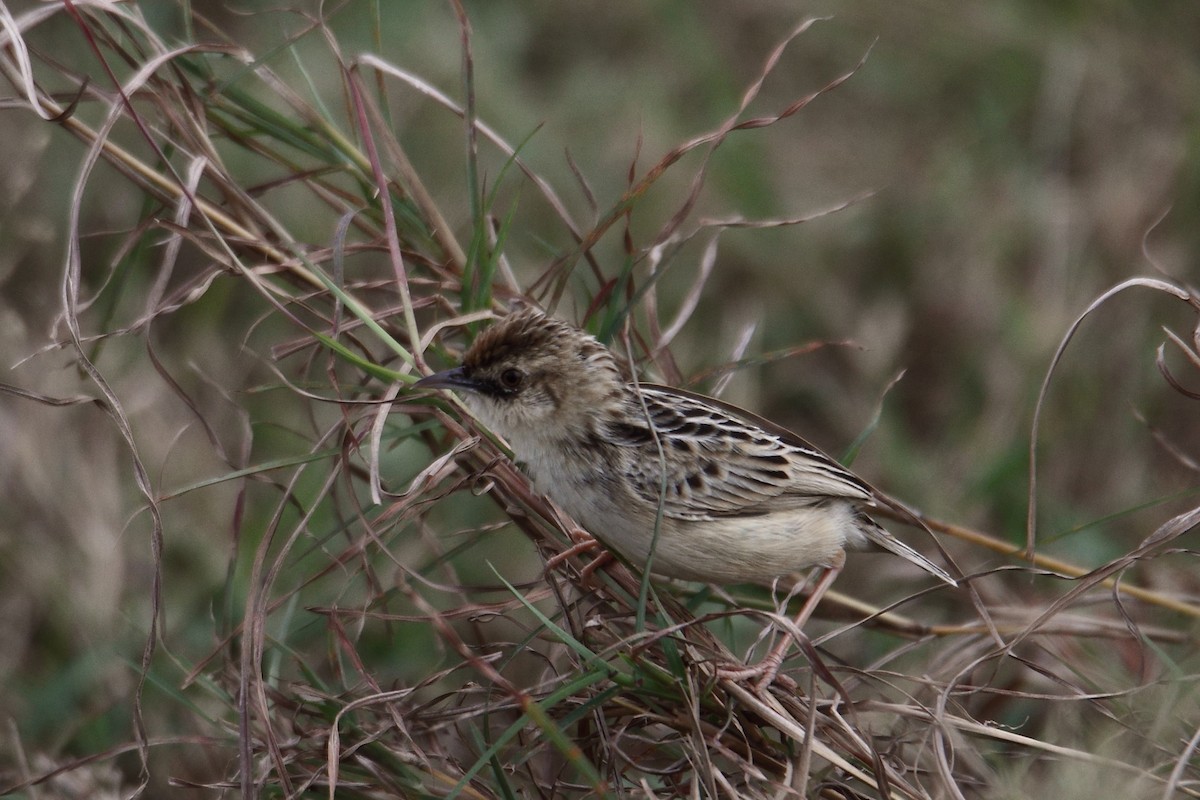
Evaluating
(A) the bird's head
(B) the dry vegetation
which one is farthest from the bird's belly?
(A) the bird's head

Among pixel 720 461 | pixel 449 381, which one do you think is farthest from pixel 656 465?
pixel 449 381

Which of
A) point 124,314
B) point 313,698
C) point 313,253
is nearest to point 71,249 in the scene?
point 313,253

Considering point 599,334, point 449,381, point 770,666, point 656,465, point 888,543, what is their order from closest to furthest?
point 770,666 < point 449,381 < point 656,465 < point 599,334 < point 888,543

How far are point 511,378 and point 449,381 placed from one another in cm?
23

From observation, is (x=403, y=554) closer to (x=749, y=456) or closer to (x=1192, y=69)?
(x=749, y=456)

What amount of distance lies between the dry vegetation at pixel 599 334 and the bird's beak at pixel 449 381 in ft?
0.28

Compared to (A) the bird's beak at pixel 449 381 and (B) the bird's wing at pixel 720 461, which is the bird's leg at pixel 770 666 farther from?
(A) the bird's beak at pixel 449 381

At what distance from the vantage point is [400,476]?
6.30m

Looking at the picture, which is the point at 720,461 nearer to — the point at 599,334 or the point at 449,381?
the point at 599,334

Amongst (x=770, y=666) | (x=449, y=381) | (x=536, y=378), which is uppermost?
(x=449, y=381)

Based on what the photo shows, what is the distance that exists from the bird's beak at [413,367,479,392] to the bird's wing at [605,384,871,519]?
455 millimetres

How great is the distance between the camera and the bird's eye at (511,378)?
400cm

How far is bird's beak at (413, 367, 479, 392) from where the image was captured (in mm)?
3679

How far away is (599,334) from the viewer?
416cm
